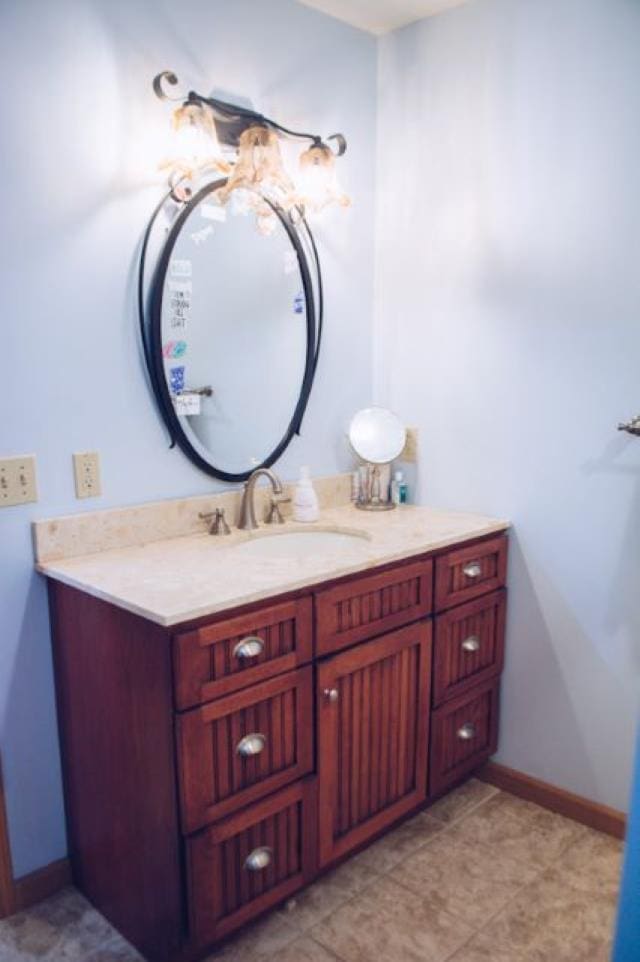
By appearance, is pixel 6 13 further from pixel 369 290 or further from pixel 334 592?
pixel 334 592

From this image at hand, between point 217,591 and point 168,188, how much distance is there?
107 cm

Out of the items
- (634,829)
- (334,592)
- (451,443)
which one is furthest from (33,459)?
(634,829)

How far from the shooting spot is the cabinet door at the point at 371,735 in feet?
5.71

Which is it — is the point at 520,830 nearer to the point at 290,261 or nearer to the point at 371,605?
the point at 371,605

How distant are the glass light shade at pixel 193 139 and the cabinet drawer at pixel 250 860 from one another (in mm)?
1531

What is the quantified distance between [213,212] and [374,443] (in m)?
0.89

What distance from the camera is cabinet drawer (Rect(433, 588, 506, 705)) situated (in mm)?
2037

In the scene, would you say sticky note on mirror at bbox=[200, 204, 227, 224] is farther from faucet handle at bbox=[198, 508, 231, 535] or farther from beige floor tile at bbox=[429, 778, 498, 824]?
beige floor tile at bbox=[429, 778, 498, 824]

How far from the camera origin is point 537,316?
209 cm

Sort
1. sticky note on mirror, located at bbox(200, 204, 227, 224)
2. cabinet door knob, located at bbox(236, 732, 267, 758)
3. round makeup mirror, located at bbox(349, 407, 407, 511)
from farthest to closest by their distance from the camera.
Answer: round makeup mirror, located at bbox(349, 407, 407, 511) < sticky note on mirror, located at bbox(200, 204, 227, 224) < cabinet door knob, located at bbox(236, 732, 267, 758)

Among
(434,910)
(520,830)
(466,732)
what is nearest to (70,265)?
(466,732)

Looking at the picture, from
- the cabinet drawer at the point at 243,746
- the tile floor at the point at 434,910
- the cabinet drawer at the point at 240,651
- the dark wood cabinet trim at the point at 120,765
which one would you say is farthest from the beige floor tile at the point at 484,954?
the cabinet drawer at the point at 240,651

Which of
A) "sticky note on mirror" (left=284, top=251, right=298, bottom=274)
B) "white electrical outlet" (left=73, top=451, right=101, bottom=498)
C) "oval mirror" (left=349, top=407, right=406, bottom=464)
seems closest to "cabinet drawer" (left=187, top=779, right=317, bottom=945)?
"white electrical outlet" (left=73, top=451, right=101, bottom=498)

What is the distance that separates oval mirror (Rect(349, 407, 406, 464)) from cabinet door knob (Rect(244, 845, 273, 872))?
1.23 meters
